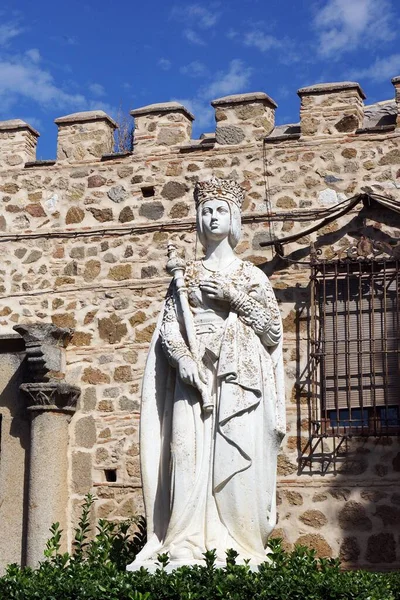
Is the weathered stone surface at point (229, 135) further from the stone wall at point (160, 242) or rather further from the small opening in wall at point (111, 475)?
the small opening in wall at point (111, 475)

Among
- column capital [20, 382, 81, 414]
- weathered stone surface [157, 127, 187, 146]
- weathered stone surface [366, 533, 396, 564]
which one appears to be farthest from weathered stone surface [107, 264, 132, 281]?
weathered stone surface [366, 533, 396, 564]

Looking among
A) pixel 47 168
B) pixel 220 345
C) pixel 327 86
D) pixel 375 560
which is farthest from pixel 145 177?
pixel 220 345

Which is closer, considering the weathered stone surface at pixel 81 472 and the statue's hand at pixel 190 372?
the statue's hand at pixel 190 372

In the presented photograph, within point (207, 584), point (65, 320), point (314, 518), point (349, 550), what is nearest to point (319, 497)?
point (314, 518)

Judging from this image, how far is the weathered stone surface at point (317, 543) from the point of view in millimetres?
10781

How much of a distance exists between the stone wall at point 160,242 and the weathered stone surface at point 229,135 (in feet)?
0.04

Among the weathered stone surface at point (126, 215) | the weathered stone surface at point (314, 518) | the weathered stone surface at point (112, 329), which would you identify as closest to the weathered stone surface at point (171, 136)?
the weathered stone surface at point (126, 215)

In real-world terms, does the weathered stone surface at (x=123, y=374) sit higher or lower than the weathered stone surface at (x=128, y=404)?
higher

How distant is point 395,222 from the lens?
37.0ft

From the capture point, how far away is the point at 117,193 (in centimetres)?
1231

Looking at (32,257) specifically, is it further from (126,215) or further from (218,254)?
(218,254)

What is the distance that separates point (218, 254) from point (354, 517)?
13.1ft

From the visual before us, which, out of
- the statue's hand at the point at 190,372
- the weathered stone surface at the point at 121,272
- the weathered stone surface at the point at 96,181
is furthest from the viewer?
the weathered stone surface at the point at 96,181

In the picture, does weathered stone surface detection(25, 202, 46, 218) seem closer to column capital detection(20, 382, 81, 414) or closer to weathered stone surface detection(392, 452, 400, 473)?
column capital detection(20, 382, 81, 414)
